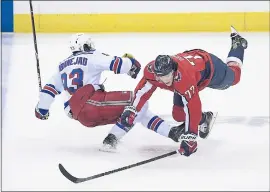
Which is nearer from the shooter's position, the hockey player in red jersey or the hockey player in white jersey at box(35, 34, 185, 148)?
the hockey player in red jersey

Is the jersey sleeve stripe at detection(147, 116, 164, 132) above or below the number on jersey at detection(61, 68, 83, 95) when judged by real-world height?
below

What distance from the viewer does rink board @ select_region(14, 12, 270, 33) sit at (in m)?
6.83

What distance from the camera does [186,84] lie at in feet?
11.9

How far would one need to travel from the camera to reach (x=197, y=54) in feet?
13.0

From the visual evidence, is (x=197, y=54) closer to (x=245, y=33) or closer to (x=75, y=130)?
(x=75, y=130)

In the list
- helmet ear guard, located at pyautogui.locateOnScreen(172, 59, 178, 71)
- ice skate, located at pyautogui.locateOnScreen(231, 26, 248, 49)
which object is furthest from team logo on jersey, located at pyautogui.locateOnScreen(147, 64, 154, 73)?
ice skate, located at pyautogui.locateOnScreen(231, 26, 248, 49)

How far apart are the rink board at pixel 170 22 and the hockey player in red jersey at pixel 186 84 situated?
265 centimetres

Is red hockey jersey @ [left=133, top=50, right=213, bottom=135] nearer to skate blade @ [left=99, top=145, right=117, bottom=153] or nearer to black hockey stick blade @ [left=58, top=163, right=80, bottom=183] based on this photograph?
skate blade @ [left=99, top=145, right=117, bottom=153]

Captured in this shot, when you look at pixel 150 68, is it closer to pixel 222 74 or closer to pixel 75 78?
pixel 75 78

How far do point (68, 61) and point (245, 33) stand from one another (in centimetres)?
309

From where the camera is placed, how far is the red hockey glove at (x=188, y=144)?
3.66m

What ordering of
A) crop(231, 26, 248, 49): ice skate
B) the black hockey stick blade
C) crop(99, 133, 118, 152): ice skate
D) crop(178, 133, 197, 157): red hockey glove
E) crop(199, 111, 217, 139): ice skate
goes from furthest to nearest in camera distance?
1. crop(231, 26, 248, 49): ice skate
2. crop(199, 111, 217, 139): ice skate
3. crop(99, 133, 118, 152): ice skate
4. crop(178, 133, 197, 157): red hockey glove
5. the black hockey stick blade

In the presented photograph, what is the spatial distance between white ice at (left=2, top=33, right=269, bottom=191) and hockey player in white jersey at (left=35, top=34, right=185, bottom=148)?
4.7 inches

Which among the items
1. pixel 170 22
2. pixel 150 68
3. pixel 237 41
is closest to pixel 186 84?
pixel 150 68
